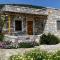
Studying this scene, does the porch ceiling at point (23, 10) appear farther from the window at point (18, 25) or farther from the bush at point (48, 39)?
the bush at point (48, 39)

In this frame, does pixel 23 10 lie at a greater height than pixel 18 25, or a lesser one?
greater

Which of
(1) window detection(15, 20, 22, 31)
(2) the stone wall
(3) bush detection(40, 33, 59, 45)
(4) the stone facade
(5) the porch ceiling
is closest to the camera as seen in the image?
(3) bush detection(40, 33, 59, 45)

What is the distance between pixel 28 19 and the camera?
2978 centimetres

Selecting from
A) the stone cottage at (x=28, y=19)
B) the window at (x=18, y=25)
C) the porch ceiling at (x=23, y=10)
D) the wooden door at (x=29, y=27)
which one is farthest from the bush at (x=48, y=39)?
the wooden door at (x=29, y=27)

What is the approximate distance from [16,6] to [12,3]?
37.1 inches

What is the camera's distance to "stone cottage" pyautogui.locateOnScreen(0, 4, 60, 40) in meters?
27.8

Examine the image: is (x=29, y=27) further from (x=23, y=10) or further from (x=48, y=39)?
(x=48, y=39)

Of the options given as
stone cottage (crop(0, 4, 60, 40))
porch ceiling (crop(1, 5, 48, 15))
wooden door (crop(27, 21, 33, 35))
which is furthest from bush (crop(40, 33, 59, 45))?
wooden door (crop(27, 21, 33, 35))

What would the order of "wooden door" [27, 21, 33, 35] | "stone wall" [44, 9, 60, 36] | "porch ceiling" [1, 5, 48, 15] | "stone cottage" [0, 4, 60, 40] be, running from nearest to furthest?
"porch ceiling" [1, 5, 48, 15]
"stone cottage" [0, 4, 60, 40]
"wooden door" [27, 21, 33, 35]
"stone wall" [44, 9, 60, 36]

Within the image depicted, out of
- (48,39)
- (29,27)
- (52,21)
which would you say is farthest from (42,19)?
(48,39)

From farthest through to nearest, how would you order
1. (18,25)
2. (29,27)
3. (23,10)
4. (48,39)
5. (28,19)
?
1. (29,27)
2. (28,19)
3. (18,25)
4. (23,10)
5. (48,39)

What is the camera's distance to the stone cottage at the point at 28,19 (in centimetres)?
2781

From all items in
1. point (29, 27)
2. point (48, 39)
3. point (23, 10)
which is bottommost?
point (48, 39)

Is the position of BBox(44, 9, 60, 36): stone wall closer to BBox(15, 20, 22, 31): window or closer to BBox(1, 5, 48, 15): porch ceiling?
BBox(1, 5, 48, 15): porch ceiling
